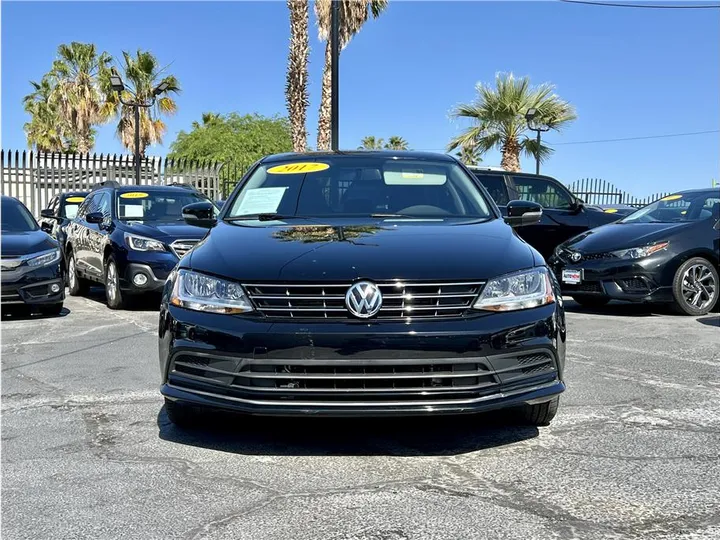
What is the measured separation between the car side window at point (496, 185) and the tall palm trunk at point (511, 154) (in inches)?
562

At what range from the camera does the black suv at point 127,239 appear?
940cm

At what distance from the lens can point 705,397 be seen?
487 centimetres

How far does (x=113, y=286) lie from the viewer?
983cm

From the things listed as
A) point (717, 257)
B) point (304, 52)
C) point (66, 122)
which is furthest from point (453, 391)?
point (66, 122)

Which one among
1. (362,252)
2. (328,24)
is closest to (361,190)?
(362,252)

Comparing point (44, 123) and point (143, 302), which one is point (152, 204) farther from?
point (44, 123)

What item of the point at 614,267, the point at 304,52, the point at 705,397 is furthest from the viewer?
the point at 304,52

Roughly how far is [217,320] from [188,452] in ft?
2.28

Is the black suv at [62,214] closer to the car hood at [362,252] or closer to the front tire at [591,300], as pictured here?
the front tire at [591,300]

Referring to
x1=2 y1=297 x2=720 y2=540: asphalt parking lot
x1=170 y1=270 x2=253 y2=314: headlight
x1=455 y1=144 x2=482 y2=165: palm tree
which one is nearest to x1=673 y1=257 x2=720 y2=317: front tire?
x1=2 y1=297 x2=720 y2=540: asphalt parking lot

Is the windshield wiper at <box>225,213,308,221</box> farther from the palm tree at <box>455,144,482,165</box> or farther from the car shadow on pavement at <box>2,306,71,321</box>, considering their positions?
the palm tree at <box>455,144,482,165</box>

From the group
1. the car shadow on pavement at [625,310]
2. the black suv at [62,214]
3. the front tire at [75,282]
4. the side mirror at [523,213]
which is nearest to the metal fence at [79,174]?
the black suv at [62,214]

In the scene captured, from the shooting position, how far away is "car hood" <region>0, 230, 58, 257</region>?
8.81 meters

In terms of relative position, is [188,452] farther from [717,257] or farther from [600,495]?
[717,257]
